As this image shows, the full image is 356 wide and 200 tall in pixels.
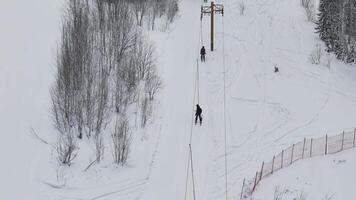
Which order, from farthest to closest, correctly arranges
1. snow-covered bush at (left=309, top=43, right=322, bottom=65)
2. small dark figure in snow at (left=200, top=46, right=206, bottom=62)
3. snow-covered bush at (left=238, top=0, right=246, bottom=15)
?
snow-covered bush at (left=238, top=0, right=246, bottom=15) < snow-covered bush at (left=309, top=43, right=322, bottom=65) < small dark figure in snow at (left=200, top=46, right=206, bottom=62)

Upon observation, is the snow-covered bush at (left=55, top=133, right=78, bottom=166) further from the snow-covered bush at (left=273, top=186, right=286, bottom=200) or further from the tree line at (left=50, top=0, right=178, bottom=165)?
the snow-covered bush at (left=273, top=186, right=286, bottom=200)

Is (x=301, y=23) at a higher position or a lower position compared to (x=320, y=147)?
higher

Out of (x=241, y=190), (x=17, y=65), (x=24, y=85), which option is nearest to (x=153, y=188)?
(x=241, y=190)

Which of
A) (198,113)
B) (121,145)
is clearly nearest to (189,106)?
(198,113)

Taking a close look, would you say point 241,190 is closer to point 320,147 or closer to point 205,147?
point 205,147

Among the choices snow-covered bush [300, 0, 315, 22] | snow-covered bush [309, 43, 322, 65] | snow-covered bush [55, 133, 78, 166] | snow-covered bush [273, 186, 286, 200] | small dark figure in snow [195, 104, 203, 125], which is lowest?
snow-covered bush [273, 186, 286, 200]

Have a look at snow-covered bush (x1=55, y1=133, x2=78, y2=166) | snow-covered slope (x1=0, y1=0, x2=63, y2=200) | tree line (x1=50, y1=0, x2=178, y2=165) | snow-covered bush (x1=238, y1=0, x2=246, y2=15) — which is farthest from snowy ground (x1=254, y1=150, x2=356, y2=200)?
snow-covered bush (x1=238, y1=0, x2=246, y2=15)
